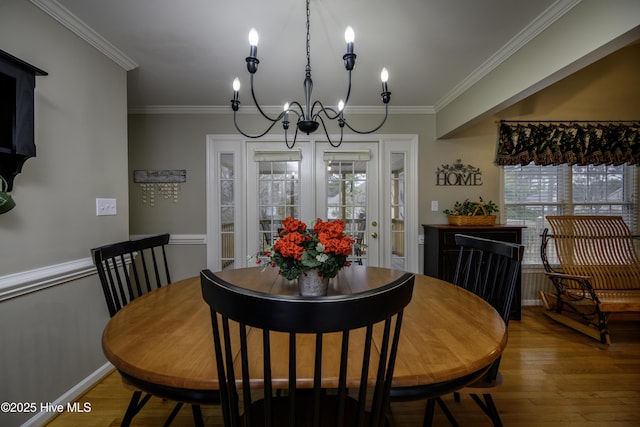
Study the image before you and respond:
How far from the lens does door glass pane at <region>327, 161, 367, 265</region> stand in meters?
3.29

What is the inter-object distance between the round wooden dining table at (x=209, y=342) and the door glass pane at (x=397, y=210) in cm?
191

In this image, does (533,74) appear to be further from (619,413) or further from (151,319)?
(151,319)

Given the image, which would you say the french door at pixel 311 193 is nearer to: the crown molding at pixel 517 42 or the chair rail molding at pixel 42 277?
the crown molding at pixel 517 42

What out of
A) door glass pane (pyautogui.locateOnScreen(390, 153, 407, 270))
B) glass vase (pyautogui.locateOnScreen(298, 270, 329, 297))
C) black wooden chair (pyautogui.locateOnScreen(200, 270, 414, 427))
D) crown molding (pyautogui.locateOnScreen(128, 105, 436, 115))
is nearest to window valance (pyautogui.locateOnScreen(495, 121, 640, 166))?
crown molding (pyautogui.locateOnScreen(128, 105, 436, 115))

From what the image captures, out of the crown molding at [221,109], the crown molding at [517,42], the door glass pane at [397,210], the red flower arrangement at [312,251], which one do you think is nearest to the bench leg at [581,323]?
the door glass pane at [397,210]

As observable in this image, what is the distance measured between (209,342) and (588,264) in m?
3.73

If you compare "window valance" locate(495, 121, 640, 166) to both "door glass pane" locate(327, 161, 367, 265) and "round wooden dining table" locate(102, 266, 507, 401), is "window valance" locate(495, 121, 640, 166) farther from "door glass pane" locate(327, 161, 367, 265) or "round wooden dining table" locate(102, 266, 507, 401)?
"round wooden dining table" locate(102, 266, 507, 401)

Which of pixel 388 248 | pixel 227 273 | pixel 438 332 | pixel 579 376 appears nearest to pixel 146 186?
pixel 227 273

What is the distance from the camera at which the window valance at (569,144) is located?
9.73 feet

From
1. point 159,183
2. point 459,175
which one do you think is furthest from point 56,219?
point 459,175

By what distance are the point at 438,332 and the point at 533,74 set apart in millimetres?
1906

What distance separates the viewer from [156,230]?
125 inches

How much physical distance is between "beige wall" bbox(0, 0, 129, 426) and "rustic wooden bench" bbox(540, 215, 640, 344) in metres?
3.87

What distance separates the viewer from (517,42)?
6.30 ft
